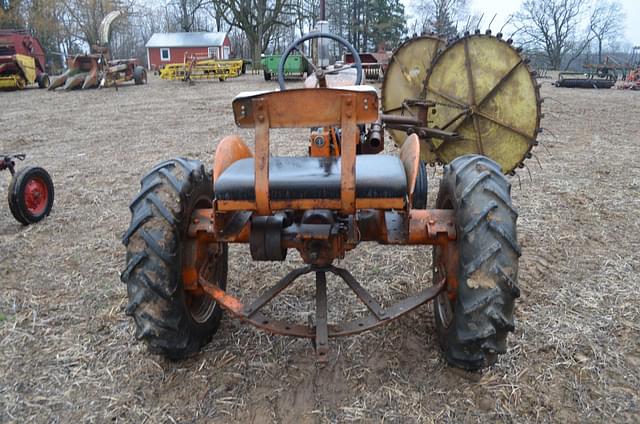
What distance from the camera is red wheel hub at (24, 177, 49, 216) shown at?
16.1 ft

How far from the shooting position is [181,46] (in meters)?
50.8

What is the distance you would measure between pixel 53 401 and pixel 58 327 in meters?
0.77

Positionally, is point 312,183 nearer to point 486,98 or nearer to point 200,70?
point 486,98

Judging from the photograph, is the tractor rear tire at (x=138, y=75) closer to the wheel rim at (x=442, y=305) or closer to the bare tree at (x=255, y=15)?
the bare tree at (x=255, y=15)

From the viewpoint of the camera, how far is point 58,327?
3109mm

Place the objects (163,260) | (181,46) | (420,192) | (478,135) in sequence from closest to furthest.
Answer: (163,260) → (420,192) → (478,135) → (181,46)

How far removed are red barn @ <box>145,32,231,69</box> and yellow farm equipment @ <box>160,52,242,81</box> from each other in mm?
27488

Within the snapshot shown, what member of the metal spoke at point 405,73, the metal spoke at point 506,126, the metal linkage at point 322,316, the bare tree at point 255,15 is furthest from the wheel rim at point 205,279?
the bare tree at point 255,15

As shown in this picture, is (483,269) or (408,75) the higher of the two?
(408,75)

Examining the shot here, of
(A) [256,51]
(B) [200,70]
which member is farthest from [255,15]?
(B) [200,70]

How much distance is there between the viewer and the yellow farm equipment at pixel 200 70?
2323 cm

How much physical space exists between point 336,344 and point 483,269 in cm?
105

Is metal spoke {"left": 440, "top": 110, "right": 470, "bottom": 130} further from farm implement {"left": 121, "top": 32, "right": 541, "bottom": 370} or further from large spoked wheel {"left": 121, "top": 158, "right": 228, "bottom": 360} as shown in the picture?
large spoked wheel {"left": 121, "top": 158, "right": 228, "bottom": 360}

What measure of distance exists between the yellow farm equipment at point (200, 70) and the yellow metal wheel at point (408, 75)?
19322mm
